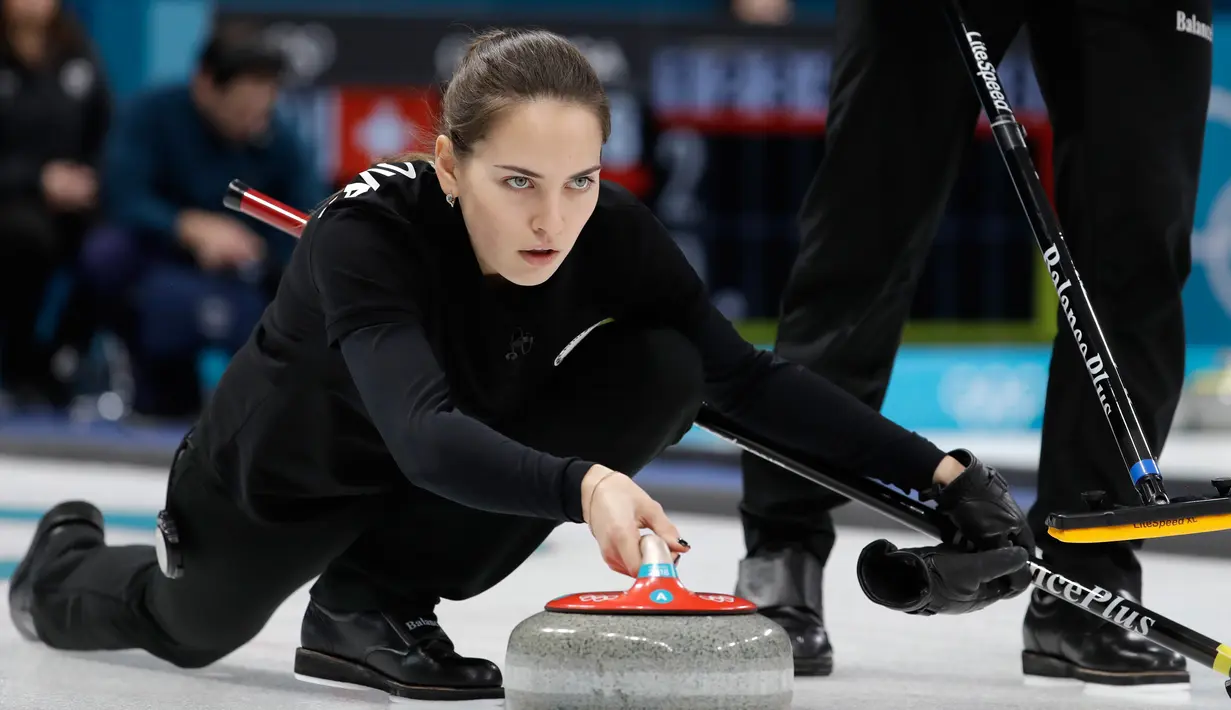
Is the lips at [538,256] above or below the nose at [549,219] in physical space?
below

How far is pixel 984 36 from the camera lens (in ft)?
7.19

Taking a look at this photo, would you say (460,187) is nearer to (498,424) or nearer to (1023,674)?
(498,424)

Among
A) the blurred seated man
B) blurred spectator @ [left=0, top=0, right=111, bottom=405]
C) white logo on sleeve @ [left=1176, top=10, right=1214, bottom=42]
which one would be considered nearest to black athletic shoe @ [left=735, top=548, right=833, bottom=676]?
white logo on sleeve @ [left=1176, top=10, right=1214, bottom=42]

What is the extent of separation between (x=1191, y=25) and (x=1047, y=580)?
2.46 feet

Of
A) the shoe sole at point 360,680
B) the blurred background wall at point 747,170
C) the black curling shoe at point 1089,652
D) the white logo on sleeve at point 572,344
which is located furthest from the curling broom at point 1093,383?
the blurred background wall at point 747,170

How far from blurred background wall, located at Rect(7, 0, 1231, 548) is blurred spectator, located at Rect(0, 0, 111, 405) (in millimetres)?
234

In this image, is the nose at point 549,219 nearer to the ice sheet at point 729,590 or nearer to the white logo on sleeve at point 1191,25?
the ice sheet at point 729,590

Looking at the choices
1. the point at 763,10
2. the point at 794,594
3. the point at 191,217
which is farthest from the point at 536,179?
the point at 763,10

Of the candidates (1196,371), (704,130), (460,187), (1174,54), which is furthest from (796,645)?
(1196,371)

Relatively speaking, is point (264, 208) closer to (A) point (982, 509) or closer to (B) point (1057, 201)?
(A) point (982, 509)

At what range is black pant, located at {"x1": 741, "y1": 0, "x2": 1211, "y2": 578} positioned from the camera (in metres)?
2.09

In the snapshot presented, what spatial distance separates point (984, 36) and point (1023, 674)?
31.1 inches

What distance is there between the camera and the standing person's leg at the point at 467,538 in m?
1.84

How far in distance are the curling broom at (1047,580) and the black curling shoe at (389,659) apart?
0.37 m
